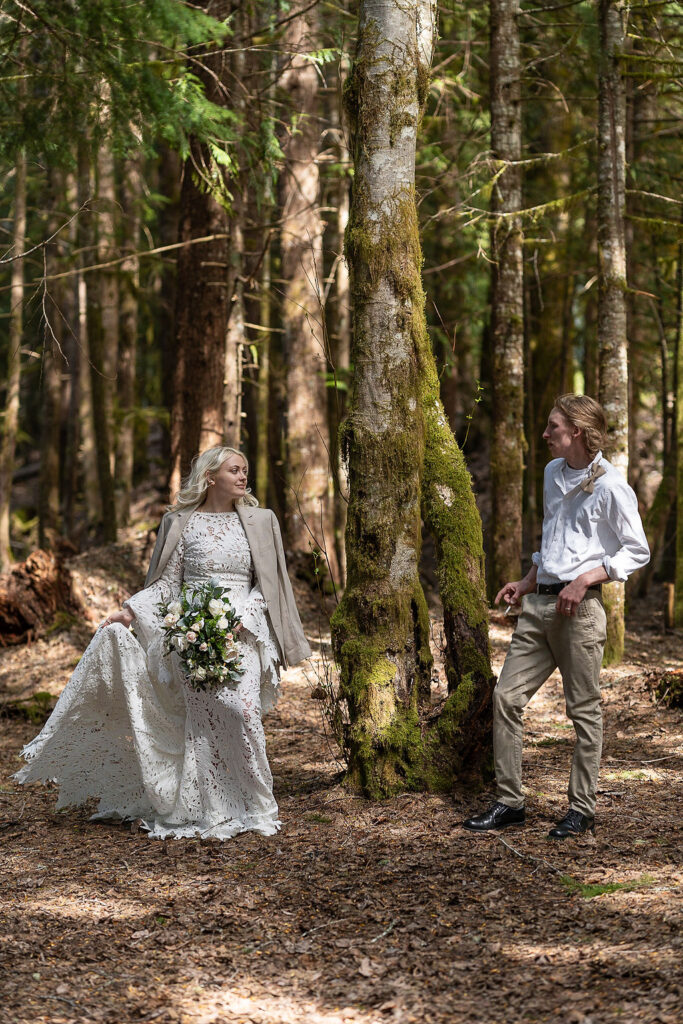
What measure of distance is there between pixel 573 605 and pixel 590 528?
443 mm

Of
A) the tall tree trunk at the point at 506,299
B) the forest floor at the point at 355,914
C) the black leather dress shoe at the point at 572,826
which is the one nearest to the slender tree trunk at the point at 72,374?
the tall tree trunk at the point at 506,299

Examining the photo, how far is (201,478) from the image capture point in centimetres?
622

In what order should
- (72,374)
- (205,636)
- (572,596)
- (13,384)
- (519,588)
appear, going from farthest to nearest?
(72,374)
(13,384)
(205,636)
(519,588)
(572,596)

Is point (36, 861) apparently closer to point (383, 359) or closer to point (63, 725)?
point (63, 725)

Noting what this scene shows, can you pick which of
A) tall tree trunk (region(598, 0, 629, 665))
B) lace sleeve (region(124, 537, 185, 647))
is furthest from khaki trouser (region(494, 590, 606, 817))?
tall tree trunk (region(598, 0, 629, 665))

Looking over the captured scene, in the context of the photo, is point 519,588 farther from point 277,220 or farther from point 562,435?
point 277,220

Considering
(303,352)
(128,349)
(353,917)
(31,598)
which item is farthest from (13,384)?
(353,917)

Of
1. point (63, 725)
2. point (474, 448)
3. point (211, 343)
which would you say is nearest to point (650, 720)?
point (63, 725)

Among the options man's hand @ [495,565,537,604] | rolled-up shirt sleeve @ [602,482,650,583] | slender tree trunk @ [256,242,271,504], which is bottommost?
man's hand @ [495,565,537,604]

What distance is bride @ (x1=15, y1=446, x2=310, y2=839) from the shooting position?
5992mm

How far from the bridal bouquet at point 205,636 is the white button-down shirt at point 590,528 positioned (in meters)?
1.86

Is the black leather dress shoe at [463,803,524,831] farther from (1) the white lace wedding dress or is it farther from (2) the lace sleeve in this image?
(2) the lace sleeve

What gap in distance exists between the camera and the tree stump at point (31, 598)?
11.6 m

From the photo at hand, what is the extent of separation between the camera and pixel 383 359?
6031 mm
